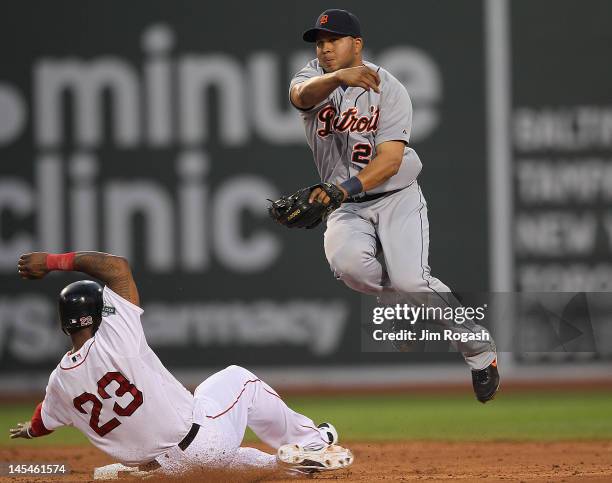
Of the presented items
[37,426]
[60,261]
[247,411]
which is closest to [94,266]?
[60,261]

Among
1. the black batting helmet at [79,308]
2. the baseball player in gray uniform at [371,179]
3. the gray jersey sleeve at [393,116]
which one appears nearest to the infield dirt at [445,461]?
the baseball player in gray uniform at [371,179]

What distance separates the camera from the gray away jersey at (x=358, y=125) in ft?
16.8

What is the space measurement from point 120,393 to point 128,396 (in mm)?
37

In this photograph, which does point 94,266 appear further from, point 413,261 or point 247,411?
point 413,261

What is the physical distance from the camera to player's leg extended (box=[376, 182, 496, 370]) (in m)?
5.09

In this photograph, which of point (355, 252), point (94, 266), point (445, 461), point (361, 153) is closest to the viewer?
point (94, 266)

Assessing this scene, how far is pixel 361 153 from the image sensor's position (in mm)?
5254

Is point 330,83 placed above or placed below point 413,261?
above

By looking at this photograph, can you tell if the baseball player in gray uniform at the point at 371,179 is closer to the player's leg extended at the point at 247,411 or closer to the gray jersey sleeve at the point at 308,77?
the gray jersey sleeve at the point at 308,77

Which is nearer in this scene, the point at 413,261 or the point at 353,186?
the point at 353,186

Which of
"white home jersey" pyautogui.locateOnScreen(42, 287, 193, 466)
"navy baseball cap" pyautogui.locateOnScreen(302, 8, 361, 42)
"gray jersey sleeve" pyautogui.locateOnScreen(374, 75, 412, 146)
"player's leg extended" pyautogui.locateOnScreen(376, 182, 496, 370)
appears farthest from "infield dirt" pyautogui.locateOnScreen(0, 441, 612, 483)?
"navy baseball cap" pyautogui.locateOnScreen(302, 8, 361, 42)

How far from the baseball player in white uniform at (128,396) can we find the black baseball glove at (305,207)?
0.77 meters

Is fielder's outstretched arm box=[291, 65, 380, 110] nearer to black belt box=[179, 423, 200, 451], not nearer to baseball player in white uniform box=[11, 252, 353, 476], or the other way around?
baseball player in white uniform box=[11, 252, 353, 476]

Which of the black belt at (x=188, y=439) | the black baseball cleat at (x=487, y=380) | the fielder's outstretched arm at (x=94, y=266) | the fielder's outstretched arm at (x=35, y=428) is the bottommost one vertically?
the black belt at (x=188, y=439)
